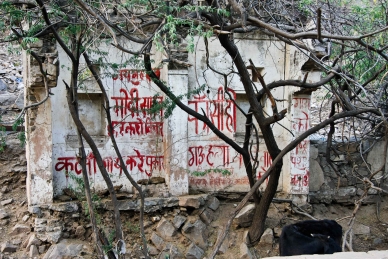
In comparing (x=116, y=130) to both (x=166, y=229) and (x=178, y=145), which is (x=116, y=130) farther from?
(x=166, y=229)

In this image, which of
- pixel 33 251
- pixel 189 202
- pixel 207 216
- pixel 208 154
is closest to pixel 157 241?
pixel 189 202

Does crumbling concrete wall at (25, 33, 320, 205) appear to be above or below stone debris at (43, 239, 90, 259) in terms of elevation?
above

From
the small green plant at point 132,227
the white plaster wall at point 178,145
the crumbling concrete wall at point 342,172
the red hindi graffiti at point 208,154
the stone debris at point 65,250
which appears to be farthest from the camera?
the crumbling concrete wall at point 342,172

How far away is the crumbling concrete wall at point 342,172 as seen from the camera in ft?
30.4

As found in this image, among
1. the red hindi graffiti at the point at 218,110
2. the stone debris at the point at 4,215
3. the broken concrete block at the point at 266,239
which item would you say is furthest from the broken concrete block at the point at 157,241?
the stone debris at the point at 4,215

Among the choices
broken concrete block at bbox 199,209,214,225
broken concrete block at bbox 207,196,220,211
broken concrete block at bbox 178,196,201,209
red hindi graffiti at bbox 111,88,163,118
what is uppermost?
red hindi graffiti at bbox 111,88,163,118

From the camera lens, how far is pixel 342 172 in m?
9.52

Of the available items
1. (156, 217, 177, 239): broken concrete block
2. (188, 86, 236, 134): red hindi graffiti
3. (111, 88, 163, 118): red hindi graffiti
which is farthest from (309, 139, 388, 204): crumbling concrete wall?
(111, 88, 163, 118): red hindi graffiti

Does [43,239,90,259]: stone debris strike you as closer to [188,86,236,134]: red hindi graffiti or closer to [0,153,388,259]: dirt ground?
[0,153,388,259]: dirt ground

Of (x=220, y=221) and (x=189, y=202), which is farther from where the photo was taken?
(x=220, y=221)

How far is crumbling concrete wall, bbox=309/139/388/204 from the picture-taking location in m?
9.26

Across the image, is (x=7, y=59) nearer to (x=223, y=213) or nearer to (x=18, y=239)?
(x=18, y=239)

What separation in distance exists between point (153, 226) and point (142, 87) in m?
2.49

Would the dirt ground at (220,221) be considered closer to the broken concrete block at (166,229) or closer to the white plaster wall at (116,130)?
the broken concrete block at (166,229)
